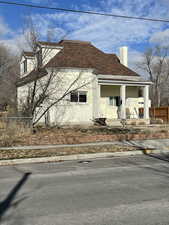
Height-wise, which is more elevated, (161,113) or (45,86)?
(45,86)

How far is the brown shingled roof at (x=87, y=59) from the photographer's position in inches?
930

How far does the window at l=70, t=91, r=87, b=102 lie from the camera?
22669mm

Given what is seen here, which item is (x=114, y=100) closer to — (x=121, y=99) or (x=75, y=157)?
(x=121, y=99)

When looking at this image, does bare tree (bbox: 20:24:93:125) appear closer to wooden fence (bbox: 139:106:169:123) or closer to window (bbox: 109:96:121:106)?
window (bbox: 109:96:121:106)

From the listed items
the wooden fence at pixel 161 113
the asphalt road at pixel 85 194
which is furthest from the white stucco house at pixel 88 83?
the asphalt road at pixel 85 194

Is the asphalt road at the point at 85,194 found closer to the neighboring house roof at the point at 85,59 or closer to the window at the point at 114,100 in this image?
the neighboring house roof at the point at 85,59

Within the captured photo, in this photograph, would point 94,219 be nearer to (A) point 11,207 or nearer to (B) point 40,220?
(B) point 40,220

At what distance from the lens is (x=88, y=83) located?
21969 mm

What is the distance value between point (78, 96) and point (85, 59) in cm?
446

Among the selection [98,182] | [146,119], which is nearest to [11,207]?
[98,182]

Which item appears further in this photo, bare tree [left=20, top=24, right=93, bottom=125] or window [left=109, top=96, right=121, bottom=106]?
window [left=109, top=96, right=121, bottom=106]

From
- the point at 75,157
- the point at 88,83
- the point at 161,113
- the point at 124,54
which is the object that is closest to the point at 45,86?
the point at 88,83

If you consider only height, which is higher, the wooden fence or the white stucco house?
the white stucco house

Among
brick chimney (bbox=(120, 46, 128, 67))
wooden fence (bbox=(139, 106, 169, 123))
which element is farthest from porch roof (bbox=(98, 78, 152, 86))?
wooden fence (bbox=(139, 106, 169, 123))
